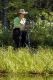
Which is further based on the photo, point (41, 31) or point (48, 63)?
point (41, 31)

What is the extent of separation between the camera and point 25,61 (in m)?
14.2

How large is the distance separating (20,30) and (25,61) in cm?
298

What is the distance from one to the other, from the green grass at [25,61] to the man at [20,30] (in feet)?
6.70

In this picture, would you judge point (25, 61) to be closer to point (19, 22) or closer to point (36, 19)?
point (19, 22)

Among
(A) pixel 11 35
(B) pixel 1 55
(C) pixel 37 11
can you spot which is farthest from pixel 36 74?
(C) pixel 37 11

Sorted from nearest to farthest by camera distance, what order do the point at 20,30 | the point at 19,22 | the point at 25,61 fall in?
1. the point at 25,61
2. the point at 19,22
3. the point at 20,30

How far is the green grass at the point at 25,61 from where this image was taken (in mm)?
13867

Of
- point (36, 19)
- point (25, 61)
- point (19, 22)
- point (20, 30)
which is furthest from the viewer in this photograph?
point (36, 19)

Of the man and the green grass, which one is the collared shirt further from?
the green grass

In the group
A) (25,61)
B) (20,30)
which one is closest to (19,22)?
(20,30)

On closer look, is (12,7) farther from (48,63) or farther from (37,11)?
(48,63)

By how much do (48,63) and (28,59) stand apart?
655 mm

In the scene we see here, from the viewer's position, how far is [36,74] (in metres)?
13.7

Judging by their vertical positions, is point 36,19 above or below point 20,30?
below
